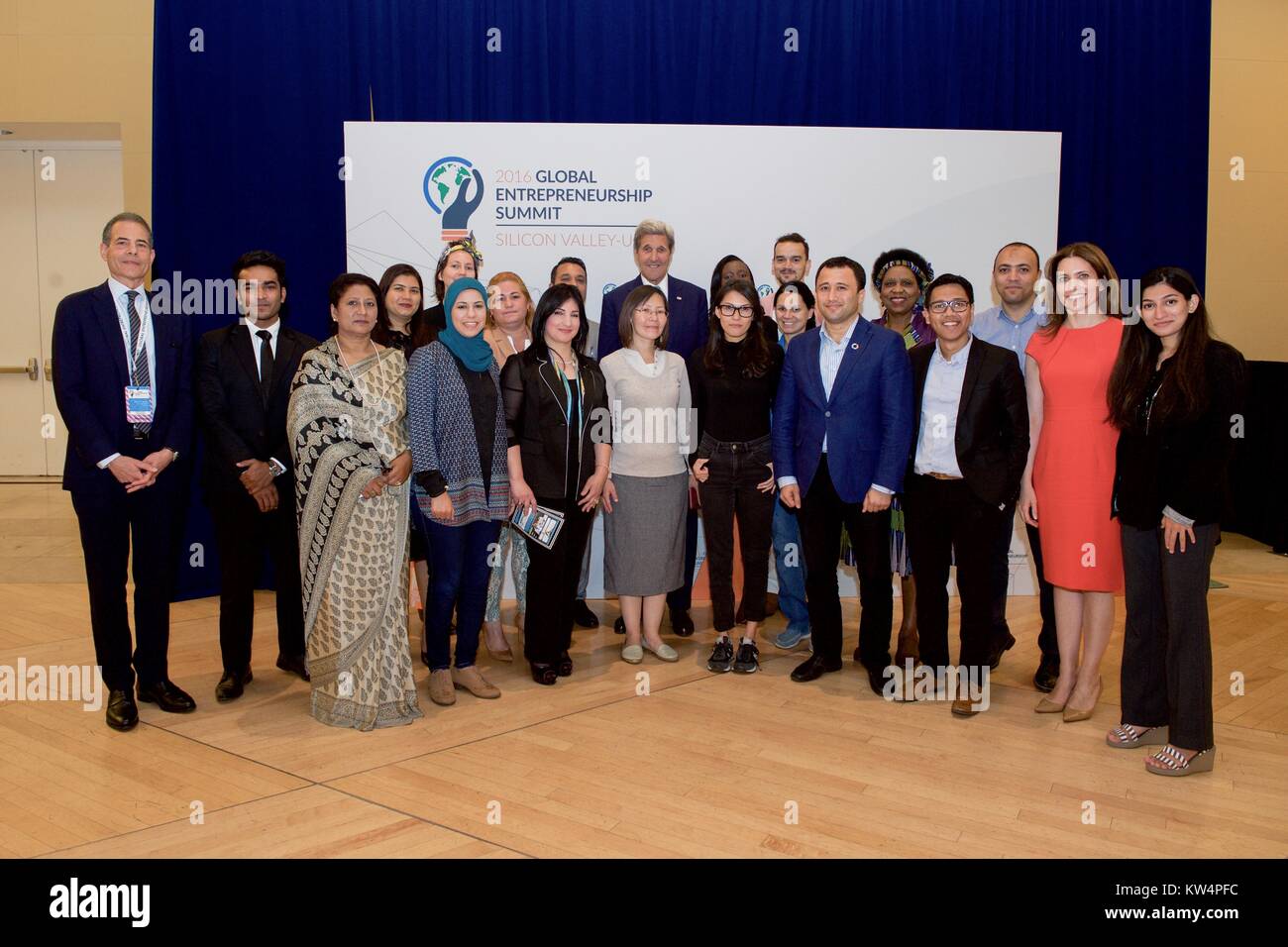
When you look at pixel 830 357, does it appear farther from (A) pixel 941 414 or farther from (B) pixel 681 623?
(B) pixel 681 623

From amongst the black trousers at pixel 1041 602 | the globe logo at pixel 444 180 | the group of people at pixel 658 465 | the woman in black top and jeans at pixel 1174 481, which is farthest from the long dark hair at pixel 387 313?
the woman in black top and jeans at pixel 1174 481

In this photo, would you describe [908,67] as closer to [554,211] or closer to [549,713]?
[554,211]

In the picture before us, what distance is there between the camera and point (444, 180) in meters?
5.63

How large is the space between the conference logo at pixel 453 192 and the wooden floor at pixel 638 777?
235cm

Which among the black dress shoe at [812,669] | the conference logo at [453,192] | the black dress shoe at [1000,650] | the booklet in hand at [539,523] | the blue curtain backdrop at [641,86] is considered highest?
the blue curtain backdrop at [641,86]

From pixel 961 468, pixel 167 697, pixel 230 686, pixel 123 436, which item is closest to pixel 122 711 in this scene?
pixel 167 697

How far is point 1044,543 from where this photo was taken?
4008mm

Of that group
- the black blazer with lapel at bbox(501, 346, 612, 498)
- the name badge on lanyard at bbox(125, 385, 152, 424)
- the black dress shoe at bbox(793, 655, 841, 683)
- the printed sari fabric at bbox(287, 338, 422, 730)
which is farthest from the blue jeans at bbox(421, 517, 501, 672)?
the black dress shoe at bbox(793, 655, 841, 683)

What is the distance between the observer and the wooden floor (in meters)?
2.95

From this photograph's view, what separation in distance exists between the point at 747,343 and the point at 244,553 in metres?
2.21

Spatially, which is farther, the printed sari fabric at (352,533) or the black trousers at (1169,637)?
the printed sari fabric at (352,533)

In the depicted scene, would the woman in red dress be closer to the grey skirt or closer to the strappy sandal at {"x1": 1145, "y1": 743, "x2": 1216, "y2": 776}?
the strappy sandal at {"x1": 1145, "y1": 743, "x2": 1216, "y2": 776}

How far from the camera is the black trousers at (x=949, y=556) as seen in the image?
401 centimetres

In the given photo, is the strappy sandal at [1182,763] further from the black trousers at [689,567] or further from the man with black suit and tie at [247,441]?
the man with black suit and tie at [247,441]
